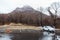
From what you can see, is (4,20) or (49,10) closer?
(49,10)

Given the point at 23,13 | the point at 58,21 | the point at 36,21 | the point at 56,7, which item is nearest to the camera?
the point at 58,21

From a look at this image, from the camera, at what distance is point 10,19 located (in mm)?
85438

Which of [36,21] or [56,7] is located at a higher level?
[56,7]

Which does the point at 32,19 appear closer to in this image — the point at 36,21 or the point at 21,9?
the point at 36,21

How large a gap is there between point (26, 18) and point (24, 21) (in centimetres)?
268

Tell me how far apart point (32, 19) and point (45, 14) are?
6.13 meters

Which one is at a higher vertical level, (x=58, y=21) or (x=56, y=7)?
(x=56, y=7)

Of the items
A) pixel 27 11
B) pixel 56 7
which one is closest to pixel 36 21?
pixel 56 7

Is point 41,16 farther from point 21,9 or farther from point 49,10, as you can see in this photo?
point 21,9

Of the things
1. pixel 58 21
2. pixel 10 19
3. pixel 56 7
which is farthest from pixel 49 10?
pixel 10 19

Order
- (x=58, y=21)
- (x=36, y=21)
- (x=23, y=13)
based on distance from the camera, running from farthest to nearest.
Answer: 1. (x=23, y=13)
2. (x=36, y=21)
3. (x=58, y=21)

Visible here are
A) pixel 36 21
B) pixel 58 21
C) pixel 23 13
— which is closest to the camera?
pixel 58 21

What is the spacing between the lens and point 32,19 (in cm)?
8525

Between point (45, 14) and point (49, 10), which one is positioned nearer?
point (49, 10)
